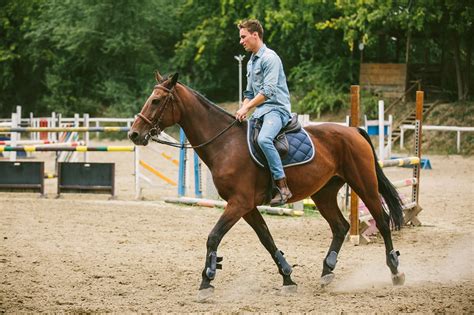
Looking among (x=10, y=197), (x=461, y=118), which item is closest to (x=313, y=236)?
(x=10, y=197)

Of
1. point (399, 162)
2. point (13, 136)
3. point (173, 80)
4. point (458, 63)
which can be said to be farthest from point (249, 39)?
point (458, 63)

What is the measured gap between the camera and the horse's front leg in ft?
23.9

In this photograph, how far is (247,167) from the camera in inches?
302

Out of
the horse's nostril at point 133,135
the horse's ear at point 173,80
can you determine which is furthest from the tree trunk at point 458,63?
the horse's nostril at point 133,135

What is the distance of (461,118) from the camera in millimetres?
30094

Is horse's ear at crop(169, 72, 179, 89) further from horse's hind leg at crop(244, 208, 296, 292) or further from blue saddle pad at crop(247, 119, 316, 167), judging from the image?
horse's hind leg at crop(244, 208, 296, 292)

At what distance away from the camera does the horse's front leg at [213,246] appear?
728 centimetres

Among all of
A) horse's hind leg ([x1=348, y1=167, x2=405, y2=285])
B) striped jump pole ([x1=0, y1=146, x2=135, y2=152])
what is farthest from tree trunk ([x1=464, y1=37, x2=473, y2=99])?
horse's hind leg ([x1=348, y1=167, x2=405, y2=285])

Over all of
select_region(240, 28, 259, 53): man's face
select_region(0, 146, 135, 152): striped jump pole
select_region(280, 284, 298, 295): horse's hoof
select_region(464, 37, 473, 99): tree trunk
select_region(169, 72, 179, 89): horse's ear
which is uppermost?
select_region(464, 37, 473, 99): tree trunk

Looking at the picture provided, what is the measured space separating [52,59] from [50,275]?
39.0m

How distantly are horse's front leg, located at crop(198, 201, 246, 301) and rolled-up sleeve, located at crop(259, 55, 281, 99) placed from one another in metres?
1.14

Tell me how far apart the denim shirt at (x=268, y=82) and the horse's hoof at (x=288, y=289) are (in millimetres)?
1667

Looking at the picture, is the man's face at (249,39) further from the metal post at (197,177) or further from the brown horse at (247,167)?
the metal post at (197,177)

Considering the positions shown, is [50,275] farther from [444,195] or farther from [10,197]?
[444,195]
